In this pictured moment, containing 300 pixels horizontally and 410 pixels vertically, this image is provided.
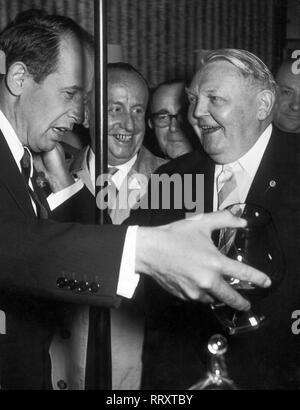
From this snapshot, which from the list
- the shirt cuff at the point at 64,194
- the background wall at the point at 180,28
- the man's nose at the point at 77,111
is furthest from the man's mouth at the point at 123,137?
the background wall at the point at 180,28

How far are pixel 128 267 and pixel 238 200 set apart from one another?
18.8 inches

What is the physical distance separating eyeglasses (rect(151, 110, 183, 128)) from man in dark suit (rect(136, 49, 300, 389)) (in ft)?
0.54

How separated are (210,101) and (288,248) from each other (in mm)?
286

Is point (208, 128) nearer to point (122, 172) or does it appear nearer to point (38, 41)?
point (122, 172)

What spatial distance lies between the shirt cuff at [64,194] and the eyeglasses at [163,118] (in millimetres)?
218

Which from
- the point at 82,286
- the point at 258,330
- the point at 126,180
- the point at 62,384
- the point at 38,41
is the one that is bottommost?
the point at 62,384

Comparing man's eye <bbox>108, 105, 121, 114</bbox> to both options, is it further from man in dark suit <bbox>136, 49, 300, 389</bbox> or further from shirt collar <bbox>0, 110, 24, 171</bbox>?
shirt collar <bbox>0, 110, 24, 171</bbox>

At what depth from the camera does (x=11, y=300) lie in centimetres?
69

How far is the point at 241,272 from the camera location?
33 cm

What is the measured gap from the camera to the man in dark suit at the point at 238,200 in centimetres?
72

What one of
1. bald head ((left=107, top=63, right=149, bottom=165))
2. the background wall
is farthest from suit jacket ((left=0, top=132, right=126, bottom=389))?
the background wall

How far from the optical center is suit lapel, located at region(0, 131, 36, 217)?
0.57m

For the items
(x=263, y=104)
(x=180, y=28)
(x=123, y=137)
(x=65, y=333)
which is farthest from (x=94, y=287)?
(x=180, y=28)
